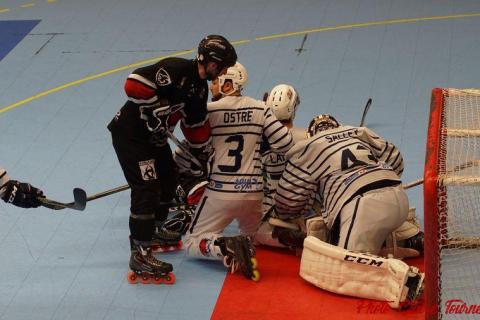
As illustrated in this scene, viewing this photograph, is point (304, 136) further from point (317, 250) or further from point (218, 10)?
point (218, 10)

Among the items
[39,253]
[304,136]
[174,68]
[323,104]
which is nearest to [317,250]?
[304,136]

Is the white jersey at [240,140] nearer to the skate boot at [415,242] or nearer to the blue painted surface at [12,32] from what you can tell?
the skate boot at [415,242]

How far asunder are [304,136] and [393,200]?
102 cm

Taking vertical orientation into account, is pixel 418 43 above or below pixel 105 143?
above

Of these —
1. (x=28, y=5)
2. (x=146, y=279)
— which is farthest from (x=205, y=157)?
(x=28, y=5)

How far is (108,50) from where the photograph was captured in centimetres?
1112

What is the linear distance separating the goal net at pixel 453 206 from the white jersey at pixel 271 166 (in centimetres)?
140

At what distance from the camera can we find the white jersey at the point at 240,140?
6.82 m

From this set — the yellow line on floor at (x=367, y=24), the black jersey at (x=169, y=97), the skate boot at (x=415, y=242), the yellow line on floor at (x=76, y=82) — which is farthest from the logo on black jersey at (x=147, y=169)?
the yellow line on floor at (x=367, y=24)

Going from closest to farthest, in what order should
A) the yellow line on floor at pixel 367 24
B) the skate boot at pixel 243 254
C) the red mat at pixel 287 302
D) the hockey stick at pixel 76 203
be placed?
the red mat at pixel 287 302 < the skate boot at pixel 243 254 < the hockey stick at pixel 76 203 < the yellow line on floor at pixel 367 24

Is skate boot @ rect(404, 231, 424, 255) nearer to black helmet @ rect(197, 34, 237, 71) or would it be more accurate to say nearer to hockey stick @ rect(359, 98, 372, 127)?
black helmet @ rect(197, 34, 237, 71)

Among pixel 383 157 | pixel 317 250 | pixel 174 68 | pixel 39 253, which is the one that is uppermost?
pixel 174 68

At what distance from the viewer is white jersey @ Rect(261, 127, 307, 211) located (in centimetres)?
713

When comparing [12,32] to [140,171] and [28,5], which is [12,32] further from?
[140,171]
